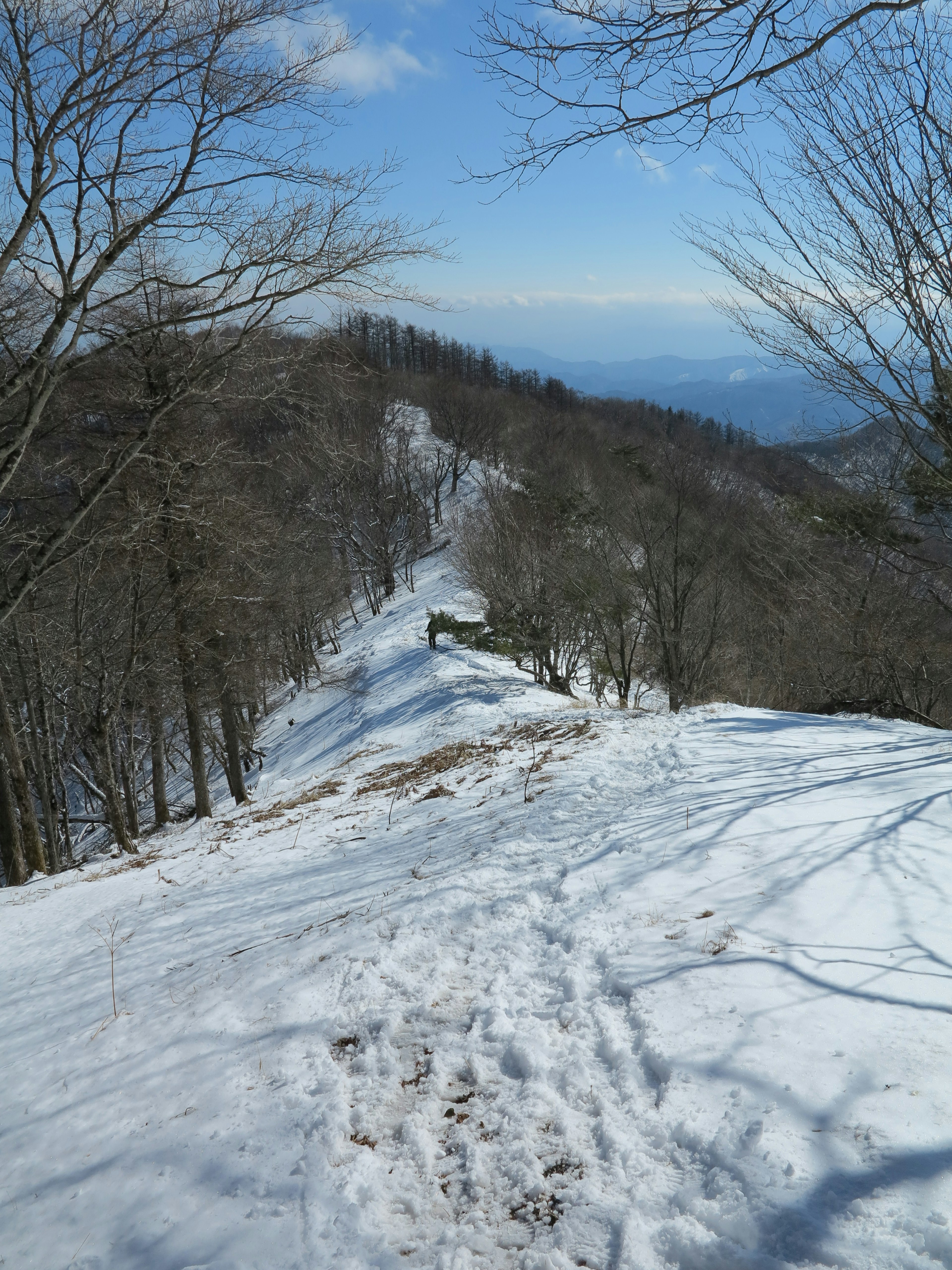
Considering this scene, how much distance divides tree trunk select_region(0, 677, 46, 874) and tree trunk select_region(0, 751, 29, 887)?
12 cm

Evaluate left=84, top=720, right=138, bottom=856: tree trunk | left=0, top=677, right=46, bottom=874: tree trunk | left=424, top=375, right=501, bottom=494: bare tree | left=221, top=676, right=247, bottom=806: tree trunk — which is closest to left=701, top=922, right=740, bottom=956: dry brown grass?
left=84, top=720, right=138, bottom=856: tree trunk

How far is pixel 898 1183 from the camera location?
6.39ft

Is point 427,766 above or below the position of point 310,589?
below

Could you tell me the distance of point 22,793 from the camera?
9562mm

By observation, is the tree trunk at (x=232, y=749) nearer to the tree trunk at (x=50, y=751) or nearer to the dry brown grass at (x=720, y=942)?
the tree trunk at (x=50, y=751)

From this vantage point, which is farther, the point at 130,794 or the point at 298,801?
the point at 130,794

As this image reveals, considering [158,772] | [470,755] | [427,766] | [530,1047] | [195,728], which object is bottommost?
[158,772]

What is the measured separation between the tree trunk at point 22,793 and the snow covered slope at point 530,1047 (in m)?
4.66

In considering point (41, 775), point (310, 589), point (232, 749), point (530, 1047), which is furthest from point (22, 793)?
point (310, 589)

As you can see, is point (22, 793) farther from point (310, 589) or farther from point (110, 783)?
point (310, 589)

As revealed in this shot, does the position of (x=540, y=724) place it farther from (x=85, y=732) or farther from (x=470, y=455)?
(x=470, y=455)

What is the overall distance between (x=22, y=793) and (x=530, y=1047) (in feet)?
31.7

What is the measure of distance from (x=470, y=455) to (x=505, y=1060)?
50.7 meters

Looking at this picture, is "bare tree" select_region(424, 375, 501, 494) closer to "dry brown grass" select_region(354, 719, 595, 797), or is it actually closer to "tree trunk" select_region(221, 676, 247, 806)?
"tree trunk" select_region(221, 676, 247, 806)
